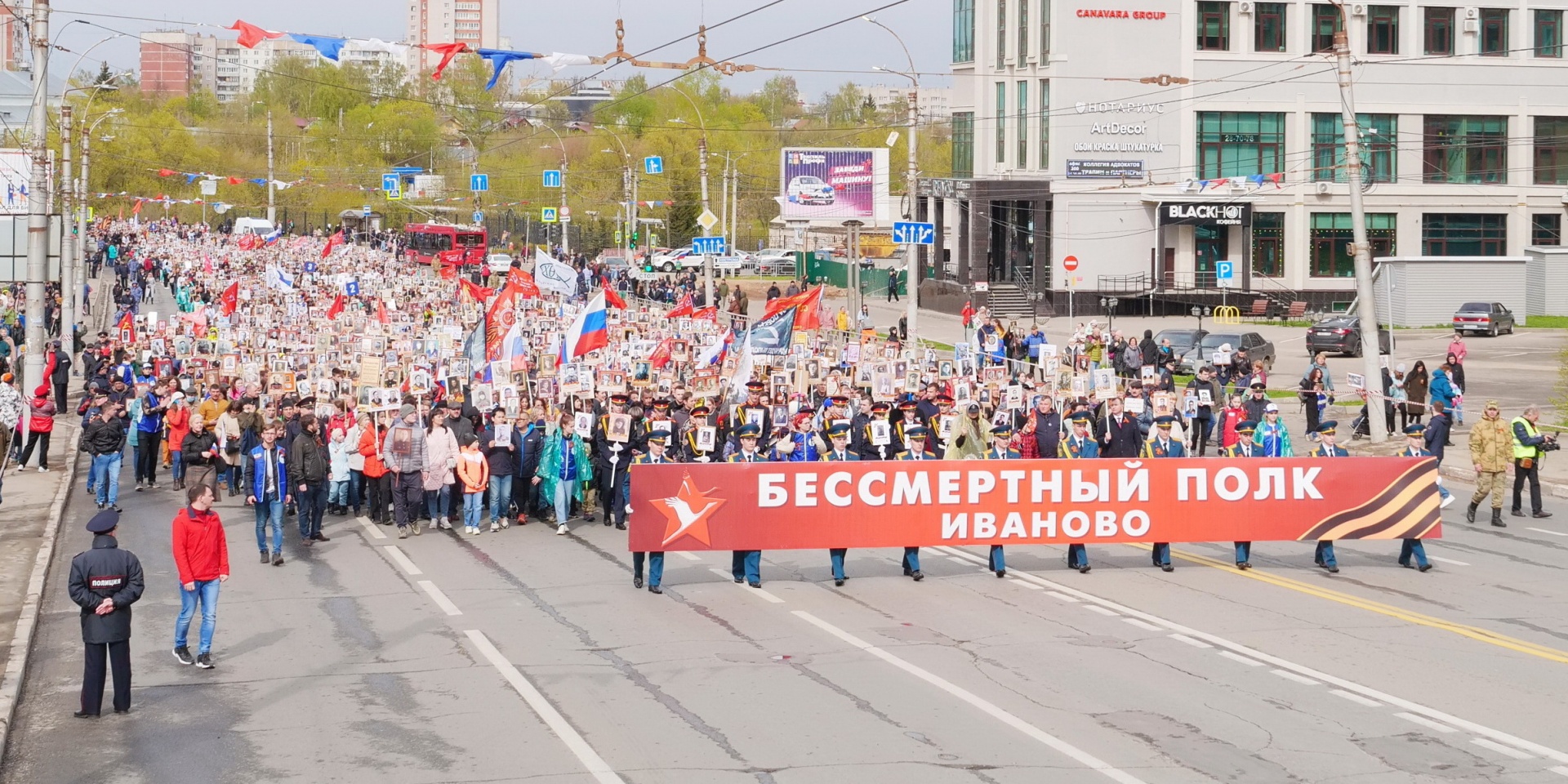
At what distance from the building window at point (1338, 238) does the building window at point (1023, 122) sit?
11.3 metres

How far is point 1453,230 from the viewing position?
220 feet

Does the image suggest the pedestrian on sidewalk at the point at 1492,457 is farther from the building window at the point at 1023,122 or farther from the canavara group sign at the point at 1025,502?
the building window at the point at 1023,122

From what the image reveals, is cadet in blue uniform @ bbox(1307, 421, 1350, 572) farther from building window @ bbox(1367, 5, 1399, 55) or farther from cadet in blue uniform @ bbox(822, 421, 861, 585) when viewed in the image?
building window @ bbox(1367, 5, 1399, 55)

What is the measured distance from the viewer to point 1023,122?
6675 cm

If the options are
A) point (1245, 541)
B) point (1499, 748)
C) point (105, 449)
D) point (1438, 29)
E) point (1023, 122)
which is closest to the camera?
point (1499, 748)

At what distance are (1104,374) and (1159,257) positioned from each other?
40107 mm

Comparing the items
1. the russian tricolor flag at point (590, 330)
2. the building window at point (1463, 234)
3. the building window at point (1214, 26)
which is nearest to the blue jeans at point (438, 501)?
the russian tricolor flag at point (590, 330)

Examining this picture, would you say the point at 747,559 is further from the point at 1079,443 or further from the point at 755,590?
the point at 1079,443

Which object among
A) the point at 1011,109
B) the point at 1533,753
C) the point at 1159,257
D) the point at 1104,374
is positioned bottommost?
the point at 1533,753

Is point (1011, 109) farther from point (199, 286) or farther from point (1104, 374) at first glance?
point (1104, 374)

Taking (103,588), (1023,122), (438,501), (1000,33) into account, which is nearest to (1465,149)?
(1023,122)

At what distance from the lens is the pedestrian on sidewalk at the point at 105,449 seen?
22250 millimetres

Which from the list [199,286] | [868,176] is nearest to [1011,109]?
[868,176]

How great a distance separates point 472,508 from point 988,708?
10.2m
